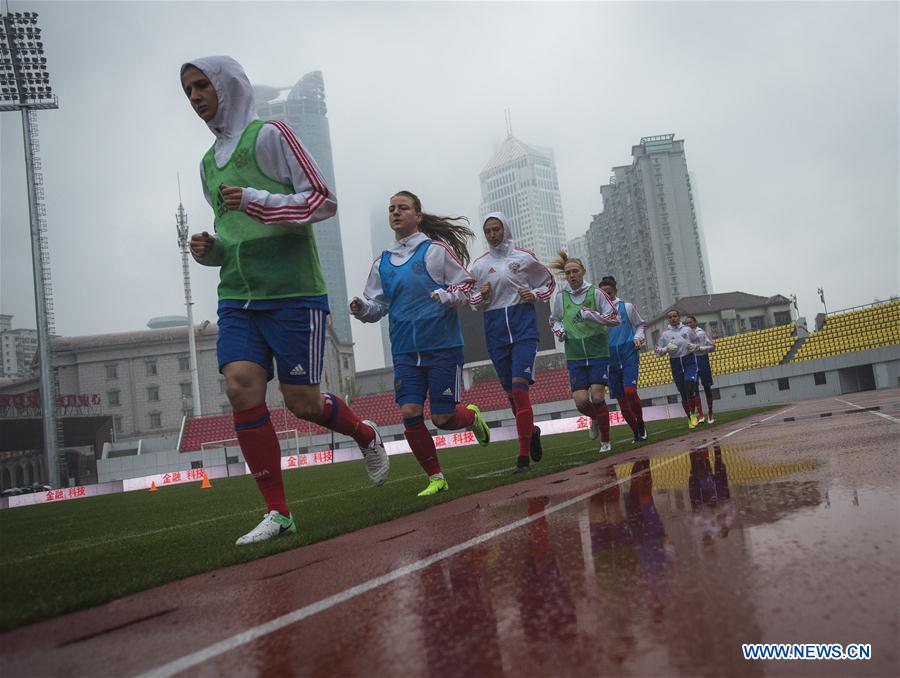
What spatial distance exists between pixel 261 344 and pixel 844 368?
4030cm

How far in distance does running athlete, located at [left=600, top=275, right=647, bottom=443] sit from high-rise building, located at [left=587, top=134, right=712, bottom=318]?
345ft

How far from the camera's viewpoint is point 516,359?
7270 millimetres

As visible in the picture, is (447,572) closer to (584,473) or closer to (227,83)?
(227,83)

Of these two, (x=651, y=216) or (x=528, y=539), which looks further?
(x=651, y=216)

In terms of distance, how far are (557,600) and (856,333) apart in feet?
142

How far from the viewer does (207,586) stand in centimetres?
283

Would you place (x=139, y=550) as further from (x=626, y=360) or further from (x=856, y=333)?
(x=856, y=333)

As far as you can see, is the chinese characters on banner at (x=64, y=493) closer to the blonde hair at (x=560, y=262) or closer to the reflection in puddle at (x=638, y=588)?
the blonde hair at (x=560, y=262)

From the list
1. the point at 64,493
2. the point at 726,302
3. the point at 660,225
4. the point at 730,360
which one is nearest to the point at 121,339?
the point at 64,493

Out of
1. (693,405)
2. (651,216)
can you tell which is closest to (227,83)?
(693,405)

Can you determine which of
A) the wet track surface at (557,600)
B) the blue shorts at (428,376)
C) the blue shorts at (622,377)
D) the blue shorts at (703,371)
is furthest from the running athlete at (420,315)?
the blue shorts at (703,371)

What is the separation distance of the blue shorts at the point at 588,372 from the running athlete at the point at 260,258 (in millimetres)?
5215

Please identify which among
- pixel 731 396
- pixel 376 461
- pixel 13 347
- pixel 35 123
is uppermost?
pixel 13 347

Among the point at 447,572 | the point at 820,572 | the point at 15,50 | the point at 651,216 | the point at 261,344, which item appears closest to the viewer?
the point at 820,572
